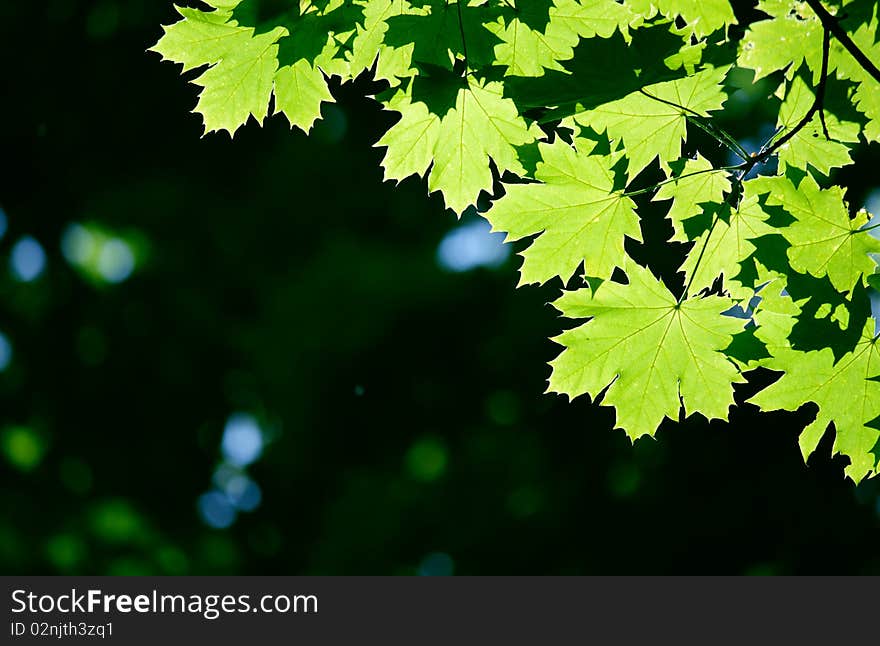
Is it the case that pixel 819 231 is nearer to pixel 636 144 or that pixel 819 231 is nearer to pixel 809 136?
pixel 809 136

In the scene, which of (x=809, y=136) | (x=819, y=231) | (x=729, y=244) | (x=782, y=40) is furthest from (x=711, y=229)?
(x=782, y=40)

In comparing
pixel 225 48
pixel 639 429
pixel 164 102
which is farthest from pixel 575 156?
pixel 164 102

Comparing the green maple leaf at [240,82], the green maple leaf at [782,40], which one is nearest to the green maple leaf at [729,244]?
the green maple leaf at [782,40]

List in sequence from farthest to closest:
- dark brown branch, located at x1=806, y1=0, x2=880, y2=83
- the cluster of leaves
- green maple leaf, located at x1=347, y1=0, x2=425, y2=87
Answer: green maple leaf, located at x1=347, y1=0, x2=425, y2=87
the cluster of leaves
dark brown branch, located at x1=806, y1=0, x2=880, y2=83

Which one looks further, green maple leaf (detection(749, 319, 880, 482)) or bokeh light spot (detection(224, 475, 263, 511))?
bokeh light spot (detection(224, 475, 263, 511))

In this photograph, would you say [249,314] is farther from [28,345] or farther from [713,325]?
[713,325]

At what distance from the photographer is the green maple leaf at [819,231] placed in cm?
197

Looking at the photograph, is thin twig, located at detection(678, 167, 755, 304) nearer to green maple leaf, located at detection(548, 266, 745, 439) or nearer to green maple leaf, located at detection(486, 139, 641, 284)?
green maple leaf, located at detection(548, 266, 745, 439)

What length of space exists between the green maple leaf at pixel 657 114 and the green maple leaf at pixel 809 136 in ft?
0.77

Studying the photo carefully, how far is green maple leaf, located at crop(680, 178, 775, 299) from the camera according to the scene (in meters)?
2.10

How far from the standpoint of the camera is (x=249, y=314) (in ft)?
30.7

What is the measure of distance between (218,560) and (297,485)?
1424mm

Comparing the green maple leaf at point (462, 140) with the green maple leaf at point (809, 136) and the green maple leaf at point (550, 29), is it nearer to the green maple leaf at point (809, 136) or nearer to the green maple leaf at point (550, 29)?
the green maple leaf at point (550, 29)

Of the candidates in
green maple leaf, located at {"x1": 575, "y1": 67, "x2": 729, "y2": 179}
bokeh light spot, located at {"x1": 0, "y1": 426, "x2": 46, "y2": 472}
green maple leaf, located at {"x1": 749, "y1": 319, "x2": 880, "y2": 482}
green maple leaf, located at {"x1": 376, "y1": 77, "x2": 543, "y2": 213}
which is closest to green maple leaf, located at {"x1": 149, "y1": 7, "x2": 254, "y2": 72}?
green maple leaf, located at {"x1": 376, "y1": 77, "x2": 543, "y2": 213}
